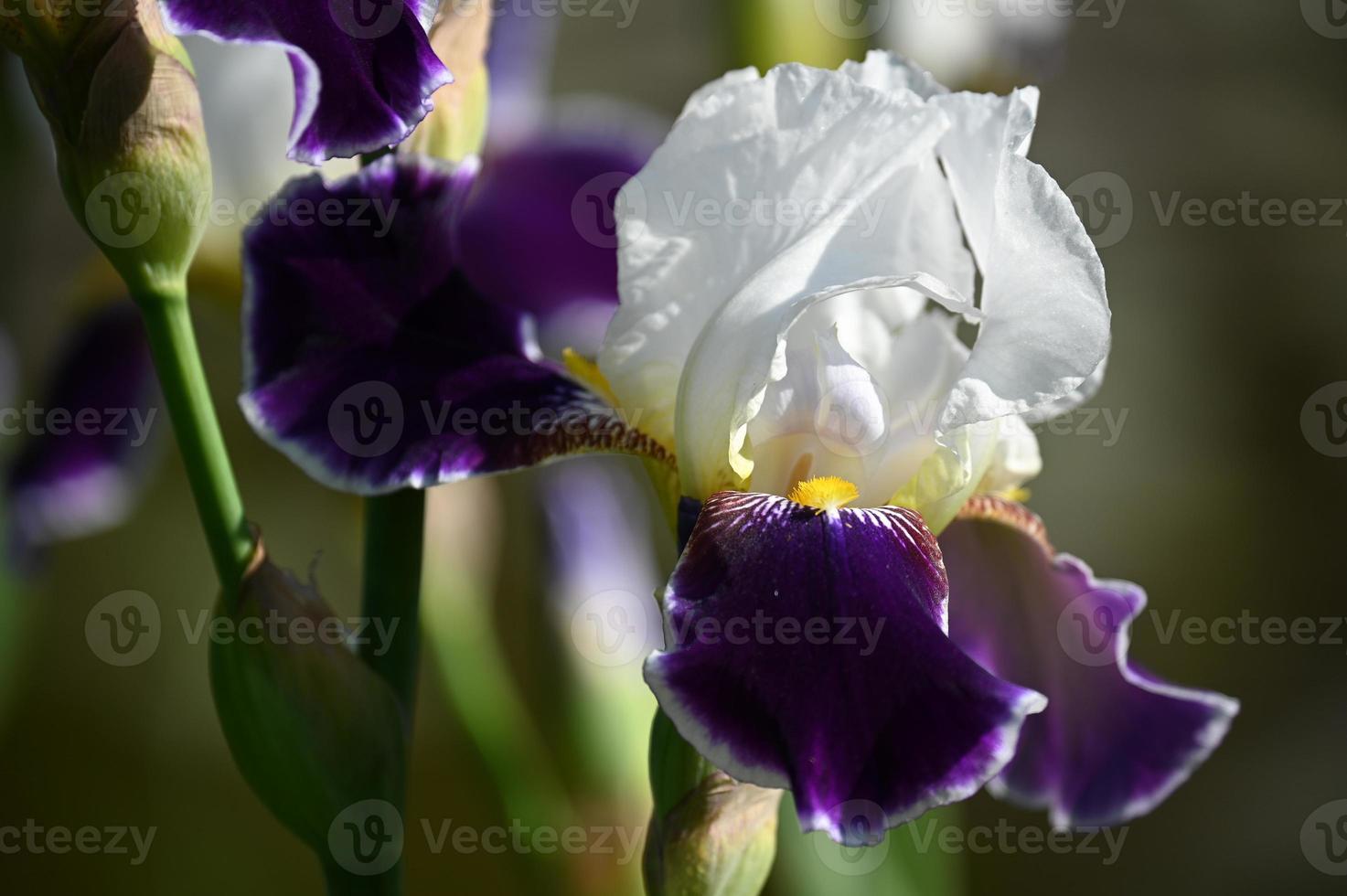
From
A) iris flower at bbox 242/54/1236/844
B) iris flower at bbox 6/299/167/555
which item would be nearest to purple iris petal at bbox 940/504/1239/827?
iris flower at bbox 242/54/1236/844

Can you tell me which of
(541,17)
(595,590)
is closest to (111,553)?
(595,590)

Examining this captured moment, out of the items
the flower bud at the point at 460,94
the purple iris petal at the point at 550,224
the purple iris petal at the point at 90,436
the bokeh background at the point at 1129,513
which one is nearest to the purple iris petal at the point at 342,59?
the flower bud at the point at 460,94

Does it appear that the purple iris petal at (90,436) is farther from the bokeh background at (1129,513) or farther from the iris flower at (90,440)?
the bokeh background at (1129,513)

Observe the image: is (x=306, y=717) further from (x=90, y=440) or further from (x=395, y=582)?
(x=90, y=440)

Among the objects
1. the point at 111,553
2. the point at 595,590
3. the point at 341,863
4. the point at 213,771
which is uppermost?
the point at 341,863

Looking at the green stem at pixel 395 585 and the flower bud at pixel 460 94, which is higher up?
the flower bud at pixel 460 94

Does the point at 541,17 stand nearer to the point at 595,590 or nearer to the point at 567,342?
the point at 567,342

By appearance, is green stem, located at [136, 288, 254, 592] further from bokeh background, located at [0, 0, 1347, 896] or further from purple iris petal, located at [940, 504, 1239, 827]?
bokeh background, located at [0, 0, 1347, 896]
